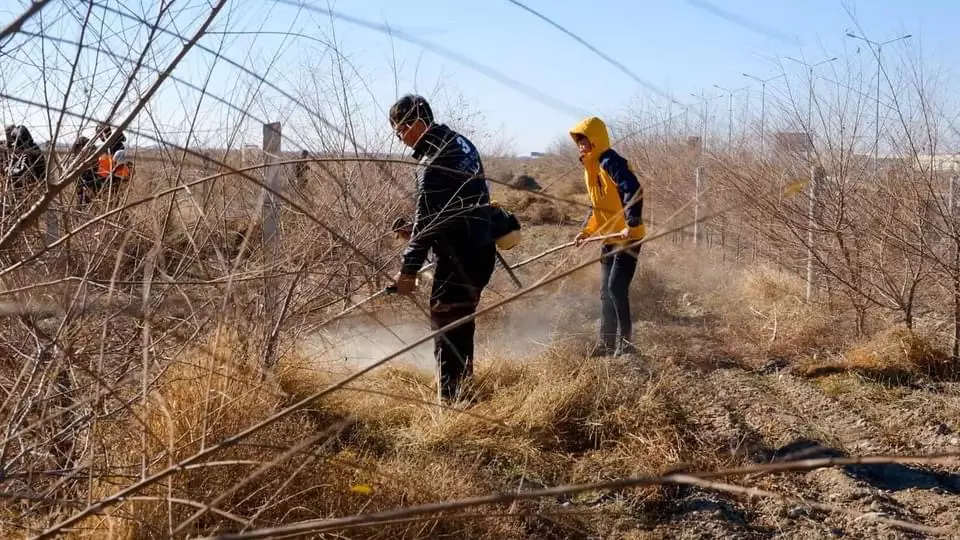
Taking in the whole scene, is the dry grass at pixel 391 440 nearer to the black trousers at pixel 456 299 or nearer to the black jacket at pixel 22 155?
the black trousers at pixel 456 299

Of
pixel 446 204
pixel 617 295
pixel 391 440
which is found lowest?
pixel 391 440

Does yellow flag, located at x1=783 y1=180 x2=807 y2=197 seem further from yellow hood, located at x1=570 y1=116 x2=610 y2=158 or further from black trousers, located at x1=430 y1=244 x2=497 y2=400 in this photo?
yellow hood, located at x1=570 y1=116 x2=610 y2=158

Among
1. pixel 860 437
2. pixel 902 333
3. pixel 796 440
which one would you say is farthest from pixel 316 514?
pixel 902 333

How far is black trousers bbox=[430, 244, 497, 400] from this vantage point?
434 cm

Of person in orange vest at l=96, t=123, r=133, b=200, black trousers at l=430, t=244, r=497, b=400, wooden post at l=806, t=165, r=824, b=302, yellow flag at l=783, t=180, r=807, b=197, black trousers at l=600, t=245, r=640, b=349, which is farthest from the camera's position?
wooden post at l=806, t=165, r=824, b=302

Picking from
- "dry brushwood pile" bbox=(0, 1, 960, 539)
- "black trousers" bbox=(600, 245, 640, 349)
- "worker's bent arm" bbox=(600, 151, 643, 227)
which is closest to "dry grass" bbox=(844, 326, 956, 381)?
"dry brushwood pile" bbox=(0, 1, 960, 539)

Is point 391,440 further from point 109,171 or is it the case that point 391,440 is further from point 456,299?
point 109,171

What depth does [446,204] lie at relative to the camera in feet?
13.1

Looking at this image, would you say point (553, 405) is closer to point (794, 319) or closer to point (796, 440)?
point (796, 440)

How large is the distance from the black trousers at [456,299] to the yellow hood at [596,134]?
4.68ft

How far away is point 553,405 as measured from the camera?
4195mm

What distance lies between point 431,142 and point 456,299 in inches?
32.3

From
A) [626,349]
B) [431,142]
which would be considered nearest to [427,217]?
[431,142]

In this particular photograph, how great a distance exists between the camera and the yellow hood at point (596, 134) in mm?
5523
